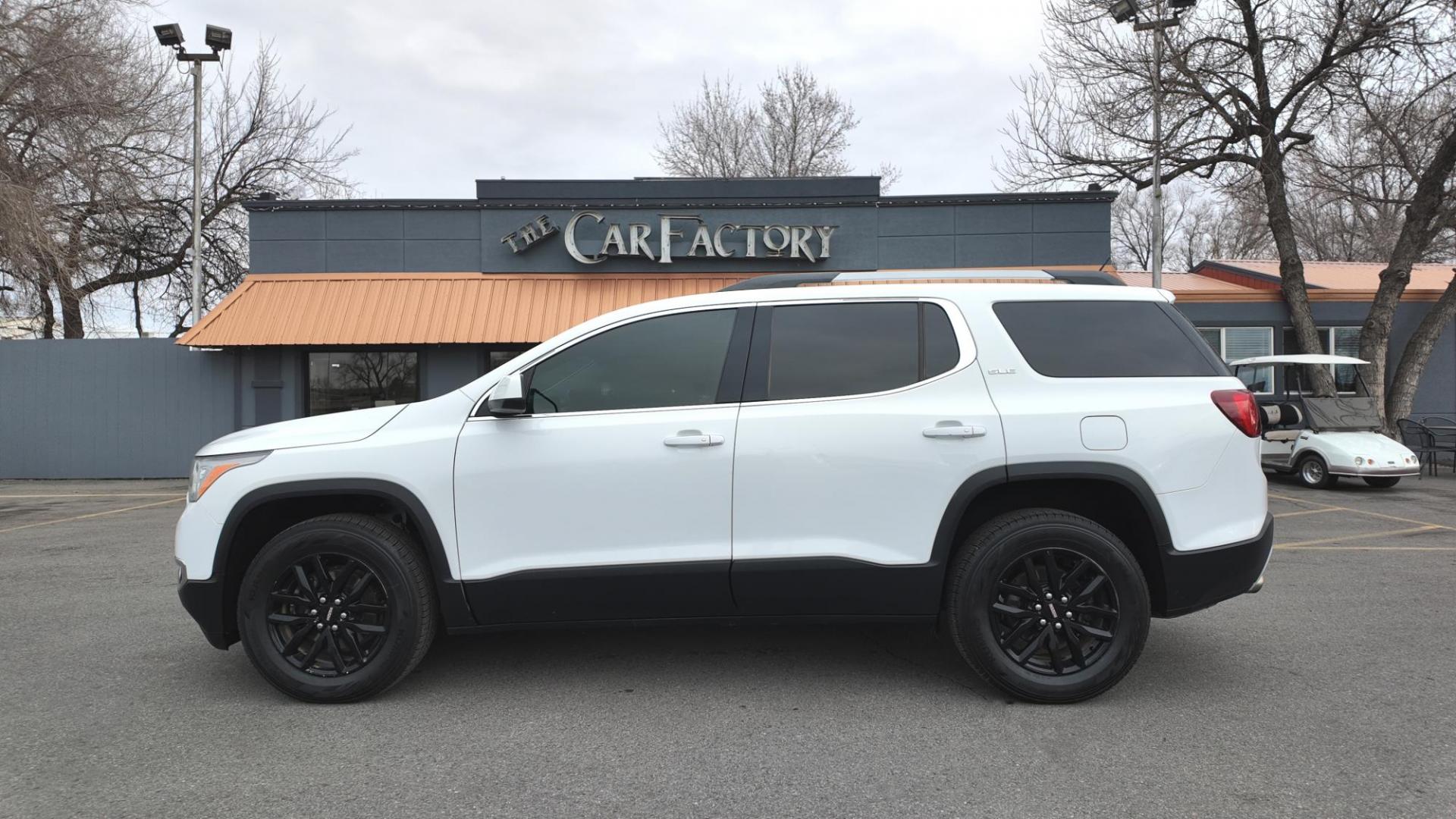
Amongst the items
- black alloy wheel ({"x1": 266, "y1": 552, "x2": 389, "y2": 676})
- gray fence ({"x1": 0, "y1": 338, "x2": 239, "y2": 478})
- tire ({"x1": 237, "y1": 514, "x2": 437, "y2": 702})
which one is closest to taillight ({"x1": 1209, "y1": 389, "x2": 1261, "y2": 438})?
tire ({"x1": 237, "y1": 514, "x2": 437, "y2": 702})

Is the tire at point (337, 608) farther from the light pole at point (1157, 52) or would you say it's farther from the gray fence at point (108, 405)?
the light pole at point (1157, 52)

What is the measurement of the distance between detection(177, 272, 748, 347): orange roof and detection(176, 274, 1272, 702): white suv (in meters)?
10.2

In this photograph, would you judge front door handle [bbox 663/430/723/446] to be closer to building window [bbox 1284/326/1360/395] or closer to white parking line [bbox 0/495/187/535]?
white parking line [bbox 0/495/187/535]

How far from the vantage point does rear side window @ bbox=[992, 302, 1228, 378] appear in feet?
12.6

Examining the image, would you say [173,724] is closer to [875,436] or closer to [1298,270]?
[875,436]

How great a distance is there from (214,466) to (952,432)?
332cm

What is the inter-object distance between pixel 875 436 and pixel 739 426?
60 cm

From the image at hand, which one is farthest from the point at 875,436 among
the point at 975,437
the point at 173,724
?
the point at 173,724

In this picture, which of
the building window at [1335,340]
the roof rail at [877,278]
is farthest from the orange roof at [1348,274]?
the roof rail at [877,278]

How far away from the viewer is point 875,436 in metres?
3.67

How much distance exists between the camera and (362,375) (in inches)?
583

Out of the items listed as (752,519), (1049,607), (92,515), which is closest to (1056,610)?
(1049,607)

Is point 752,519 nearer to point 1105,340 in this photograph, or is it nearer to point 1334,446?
point 1105,340

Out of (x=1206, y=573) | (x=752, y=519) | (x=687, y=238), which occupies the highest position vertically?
(x=687, y=238)
